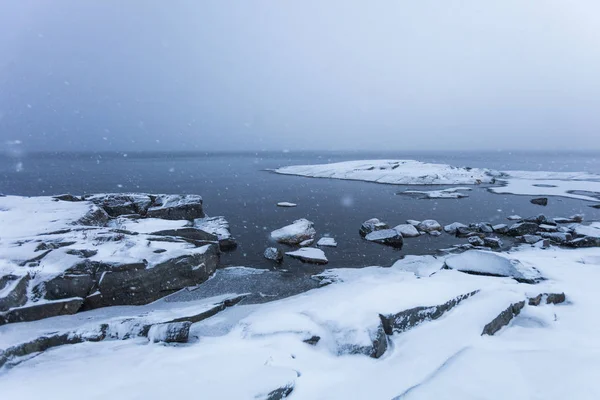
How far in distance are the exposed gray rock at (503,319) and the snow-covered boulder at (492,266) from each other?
2585 mm

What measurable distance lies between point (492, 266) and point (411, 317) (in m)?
5.14

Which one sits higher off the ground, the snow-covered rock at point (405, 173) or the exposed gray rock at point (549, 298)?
the snow-covered rock at point (405, 173)

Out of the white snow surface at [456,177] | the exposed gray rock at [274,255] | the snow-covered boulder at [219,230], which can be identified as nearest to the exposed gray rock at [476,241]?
the exposed gray rock at [274,255]

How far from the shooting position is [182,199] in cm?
1941

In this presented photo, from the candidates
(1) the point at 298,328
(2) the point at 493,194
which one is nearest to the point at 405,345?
(1) the point at 298,328

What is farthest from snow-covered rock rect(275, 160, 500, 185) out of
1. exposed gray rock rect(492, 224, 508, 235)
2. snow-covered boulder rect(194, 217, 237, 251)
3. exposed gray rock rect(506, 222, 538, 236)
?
snow-covered boulder rect(194, 217, 237, 251)

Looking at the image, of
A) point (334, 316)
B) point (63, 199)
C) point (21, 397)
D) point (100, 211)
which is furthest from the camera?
point (63, 199)

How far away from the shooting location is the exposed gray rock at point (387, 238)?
1462 cm

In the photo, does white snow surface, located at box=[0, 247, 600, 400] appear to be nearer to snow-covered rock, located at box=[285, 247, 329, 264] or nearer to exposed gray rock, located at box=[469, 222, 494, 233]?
snow-covered rock, located at box=[285, 247, 329, 264]

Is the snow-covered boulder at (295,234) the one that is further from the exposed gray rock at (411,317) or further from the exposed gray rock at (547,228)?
the exposed gray rock at (547,228)

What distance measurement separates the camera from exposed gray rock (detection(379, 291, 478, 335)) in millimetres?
6043

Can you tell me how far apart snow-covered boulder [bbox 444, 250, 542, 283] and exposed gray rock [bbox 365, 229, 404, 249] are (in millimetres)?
3952

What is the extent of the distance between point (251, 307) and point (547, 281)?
8.59 m

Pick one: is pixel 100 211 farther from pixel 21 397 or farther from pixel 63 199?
pixel 21 397
